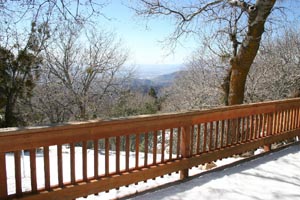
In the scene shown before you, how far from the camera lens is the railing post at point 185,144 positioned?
385 cm

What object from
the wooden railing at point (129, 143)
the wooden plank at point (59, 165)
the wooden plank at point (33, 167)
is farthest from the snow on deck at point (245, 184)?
the wooden plank at point (33, 167)

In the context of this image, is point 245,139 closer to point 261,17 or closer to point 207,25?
point 261,17

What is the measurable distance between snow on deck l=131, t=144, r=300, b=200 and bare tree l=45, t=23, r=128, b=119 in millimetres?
13446

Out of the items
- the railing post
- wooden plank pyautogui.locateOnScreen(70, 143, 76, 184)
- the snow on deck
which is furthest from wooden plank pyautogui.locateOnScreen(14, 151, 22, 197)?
the railing post

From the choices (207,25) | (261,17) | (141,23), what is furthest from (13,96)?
(261,17)

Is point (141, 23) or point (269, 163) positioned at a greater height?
point (141, 23)

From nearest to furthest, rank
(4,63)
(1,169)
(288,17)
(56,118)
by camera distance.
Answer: (1,169) → (288,17) → (4,63) → (56,118)

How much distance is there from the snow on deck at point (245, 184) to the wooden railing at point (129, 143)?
10.1 inches

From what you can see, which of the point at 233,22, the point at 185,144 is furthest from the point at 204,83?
the point at 185,144

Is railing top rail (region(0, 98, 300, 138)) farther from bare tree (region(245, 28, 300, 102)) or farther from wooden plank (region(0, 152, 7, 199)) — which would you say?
bare tree (region(245, 28, 300, 102))

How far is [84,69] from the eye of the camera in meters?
18.2

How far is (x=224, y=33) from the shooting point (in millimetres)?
7977

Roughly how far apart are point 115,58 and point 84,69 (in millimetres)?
2165

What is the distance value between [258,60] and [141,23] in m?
9.82
